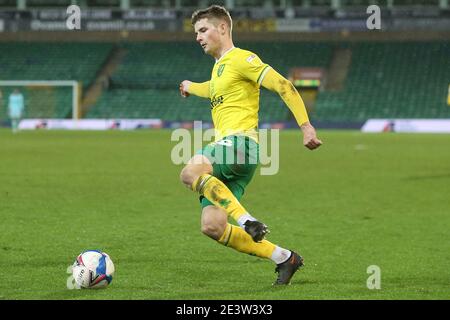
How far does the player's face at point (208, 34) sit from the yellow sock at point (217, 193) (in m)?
1.12

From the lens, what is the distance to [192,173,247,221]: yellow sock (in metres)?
6.96

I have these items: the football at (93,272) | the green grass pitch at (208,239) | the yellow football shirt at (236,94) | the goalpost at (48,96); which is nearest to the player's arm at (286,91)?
the yellow football shirt at (236,94)

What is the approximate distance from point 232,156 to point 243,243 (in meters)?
0.72

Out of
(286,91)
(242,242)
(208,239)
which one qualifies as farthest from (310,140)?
(208,239)

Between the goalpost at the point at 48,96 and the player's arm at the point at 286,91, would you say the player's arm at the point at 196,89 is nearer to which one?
the player's arm at the point at 286,91

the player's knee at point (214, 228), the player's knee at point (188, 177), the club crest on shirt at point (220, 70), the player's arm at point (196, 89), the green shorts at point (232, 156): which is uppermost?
the club crest on shirt at point (220, 70)

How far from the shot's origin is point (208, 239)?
33.3 ft

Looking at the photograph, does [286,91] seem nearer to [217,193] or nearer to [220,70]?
[220,70]

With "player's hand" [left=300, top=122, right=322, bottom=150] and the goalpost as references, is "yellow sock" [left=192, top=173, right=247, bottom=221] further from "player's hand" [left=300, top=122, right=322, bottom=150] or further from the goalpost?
the goalpost

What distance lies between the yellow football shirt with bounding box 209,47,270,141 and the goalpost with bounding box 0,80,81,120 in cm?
3915

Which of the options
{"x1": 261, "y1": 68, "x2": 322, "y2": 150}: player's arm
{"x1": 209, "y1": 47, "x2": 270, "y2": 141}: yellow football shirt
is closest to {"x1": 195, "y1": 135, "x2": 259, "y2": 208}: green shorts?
{"x1": 209, "y1": 47, "x2": 270, "y2": 141}: yellow football shirt

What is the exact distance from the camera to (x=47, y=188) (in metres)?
15.8

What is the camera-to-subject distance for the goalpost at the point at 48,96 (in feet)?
153

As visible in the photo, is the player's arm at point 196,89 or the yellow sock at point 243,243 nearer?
the yellow sock at point 243,243
